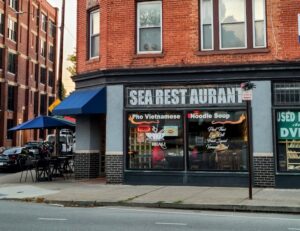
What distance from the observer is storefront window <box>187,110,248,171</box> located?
15414 mm

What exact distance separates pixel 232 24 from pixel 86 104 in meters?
5.87

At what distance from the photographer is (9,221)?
370 inches

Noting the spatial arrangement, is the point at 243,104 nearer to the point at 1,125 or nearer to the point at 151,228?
the point at 151,228

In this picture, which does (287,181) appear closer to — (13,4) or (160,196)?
(160,196)

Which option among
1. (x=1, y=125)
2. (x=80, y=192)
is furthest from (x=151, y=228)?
(x=1, y=125)

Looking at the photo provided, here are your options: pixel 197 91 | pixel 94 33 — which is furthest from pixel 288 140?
pixel 94 33

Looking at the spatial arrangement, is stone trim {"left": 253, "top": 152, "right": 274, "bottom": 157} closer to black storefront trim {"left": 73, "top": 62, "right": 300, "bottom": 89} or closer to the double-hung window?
black storefront trim {"left": 73, "top": 62, "right": 300, "bottom": 89}

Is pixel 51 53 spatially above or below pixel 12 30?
above

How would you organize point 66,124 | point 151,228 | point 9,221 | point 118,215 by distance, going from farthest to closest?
point 66,124
point 118,215
point 9,221
point 151,228

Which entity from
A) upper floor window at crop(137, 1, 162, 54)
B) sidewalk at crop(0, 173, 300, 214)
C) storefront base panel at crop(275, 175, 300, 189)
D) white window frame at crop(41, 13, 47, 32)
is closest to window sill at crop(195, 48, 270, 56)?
→ upper floor window at crop(137, 1, 162, 54)

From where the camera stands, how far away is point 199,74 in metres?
15.8

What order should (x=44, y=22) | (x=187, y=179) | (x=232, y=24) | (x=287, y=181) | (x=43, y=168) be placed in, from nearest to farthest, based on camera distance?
(x=287, y=181) → (x=187, y=179) → (x=232, y=24) → (x=43, y=168) → (x=44, y=22)

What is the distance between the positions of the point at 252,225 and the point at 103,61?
9.66 m

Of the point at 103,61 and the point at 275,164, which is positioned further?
the point at 103,61
